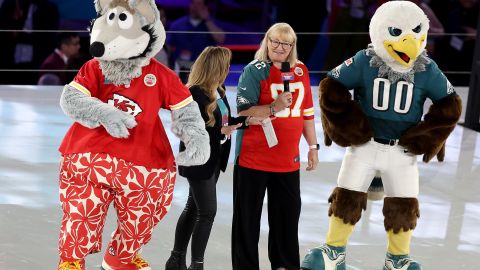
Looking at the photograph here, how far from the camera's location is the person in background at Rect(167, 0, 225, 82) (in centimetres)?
985

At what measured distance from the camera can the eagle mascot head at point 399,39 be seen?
13.9 feet

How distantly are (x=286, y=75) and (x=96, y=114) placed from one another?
34.0 inches

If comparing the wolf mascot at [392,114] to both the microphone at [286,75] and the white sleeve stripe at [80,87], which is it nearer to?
the microphone at [286,75]

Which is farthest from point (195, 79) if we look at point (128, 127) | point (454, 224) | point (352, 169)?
point (454, 224)

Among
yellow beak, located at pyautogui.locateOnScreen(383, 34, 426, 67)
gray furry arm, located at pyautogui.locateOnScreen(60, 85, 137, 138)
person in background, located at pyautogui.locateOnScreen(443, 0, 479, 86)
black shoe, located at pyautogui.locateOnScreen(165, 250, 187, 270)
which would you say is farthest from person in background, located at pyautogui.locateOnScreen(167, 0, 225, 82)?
gray furry arm, located at pyautogui.locateOnScreen(60, 85, 137, 138)

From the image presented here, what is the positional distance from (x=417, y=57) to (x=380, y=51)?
0.53ft

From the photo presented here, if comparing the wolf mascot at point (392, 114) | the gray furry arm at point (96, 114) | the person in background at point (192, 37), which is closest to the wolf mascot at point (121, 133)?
the gray furry arm at point (96, 114)

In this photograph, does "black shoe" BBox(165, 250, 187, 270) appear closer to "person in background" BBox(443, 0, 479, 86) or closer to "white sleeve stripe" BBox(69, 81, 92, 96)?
"white sleeve stripe" BBox(69, 81, 92, 96)

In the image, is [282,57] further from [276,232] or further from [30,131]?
[30,131]

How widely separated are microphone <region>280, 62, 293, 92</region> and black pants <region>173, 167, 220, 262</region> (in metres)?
0.48

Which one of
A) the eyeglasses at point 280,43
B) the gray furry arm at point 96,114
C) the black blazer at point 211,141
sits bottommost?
the black blazer at point 211,141

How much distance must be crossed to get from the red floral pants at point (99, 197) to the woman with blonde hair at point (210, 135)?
10.8 inches

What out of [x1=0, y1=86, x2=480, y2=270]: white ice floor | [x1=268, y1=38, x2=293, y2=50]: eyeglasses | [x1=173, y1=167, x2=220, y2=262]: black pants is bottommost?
[x1=0, y1=86, x2=480, y2=270]: white ice floor

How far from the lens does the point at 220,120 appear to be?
4.33m
